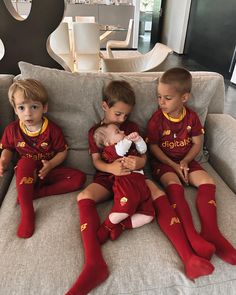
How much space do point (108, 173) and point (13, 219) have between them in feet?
1.62

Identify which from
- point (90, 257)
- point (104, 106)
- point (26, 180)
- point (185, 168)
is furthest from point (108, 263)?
point (104, 106)

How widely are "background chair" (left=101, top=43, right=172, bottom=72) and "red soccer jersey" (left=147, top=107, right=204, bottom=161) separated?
4.15 ft

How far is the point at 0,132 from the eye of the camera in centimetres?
145

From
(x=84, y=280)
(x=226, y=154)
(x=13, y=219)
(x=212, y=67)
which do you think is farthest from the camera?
(x=212, y=67)

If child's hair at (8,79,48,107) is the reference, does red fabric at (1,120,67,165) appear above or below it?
below

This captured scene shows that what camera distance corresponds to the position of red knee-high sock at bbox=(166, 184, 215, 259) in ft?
3.10

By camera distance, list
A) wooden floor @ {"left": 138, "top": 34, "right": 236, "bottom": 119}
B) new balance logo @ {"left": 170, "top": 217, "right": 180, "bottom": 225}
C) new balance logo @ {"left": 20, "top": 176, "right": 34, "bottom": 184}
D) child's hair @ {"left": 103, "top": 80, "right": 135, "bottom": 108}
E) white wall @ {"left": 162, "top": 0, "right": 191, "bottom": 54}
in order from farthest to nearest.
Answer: white wall @ {"left": 162, "top": 0, "right": 191, "bottom": 54}, wooden floor @ {"left": 138, "top": 34, "right": 236, "bottom": 119}, child's hair @ {"left": 103, "top": 80, "right": 135, "bottom": 108}, new balance logo @ {"left": 20, "top": 176, "right": 34, "bottom": 184}, new balance logo @ {"left": 170, "top": 217, "right": 180, "bottom": 225}

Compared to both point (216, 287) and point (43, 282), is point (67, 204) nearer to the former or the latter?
point (43, 282)

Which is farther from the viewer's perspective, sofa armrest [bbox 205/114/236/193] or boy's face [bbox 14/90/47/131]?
sofa armrest [bbox 205/114/236/193]

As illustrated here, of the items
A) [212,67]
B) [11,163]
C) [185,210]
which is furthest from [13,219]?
[212,67]

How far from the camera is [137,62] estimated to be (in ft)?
9.36

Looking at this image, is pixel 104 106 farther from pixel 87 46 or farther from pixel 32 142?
pixel 87 46

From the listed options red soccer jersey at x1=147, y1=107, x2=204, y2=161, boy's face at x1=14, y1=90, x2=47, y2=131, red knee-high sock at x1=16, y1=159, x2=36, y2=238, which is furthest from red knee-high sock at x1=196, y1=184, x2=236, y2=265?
boy's face at x1=14, y1=90, x2=47, y2=131

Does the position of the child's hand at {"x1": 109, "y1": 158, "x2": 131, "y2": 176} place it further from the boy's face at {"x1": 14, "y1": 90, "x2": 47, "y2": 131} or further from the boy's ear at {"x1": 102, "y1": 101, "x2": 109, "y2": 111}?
the boy's face at {"x1": 14, "y1": 90, "x2": 47, "y2": 131}
